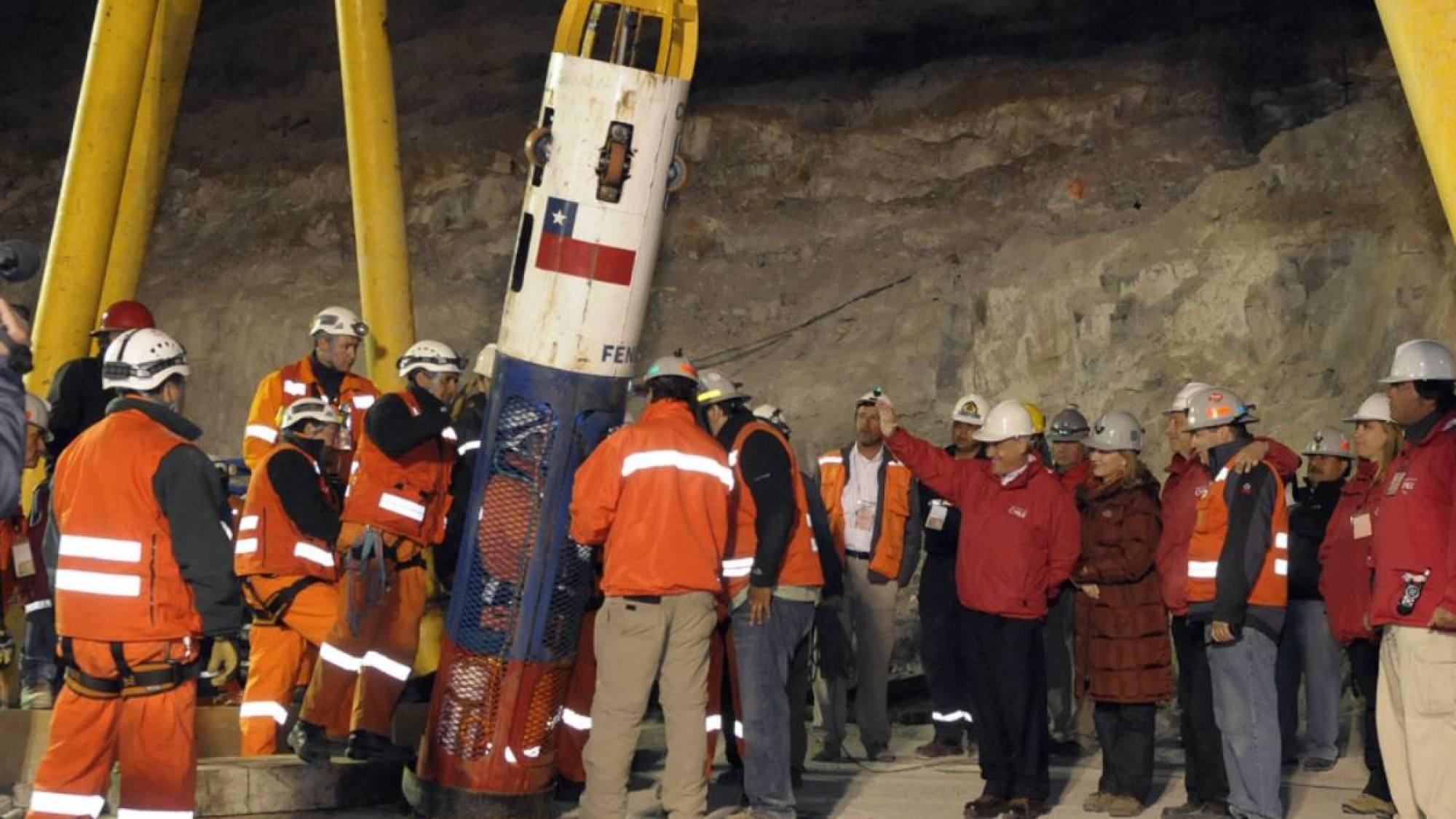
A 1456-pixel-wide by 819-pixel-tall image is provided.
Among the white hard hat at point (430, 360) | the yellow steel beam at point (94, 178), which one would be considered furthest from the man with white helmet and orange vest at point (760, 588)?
the yellow steel beam at point (94, 178)

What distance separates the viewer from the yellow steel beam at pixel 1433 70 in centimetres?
725

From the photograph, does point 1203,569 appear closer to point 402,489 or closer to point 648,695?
point 648,695

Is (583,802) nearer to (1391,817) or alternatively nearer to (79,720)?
(79,720)

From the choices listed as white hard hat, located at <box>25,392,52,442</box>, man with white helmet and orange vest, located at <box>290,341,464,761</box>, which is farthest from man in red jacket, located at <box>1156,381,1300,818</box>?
white hard hat, located at <box>25,392,52,442</box>

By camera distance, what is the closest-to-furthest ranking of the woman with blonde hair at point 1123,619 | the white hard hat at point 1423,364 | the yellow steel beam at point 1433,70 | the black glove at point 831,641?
the yellow steel beam at point 1433,70
the white hard hat at point 1423,364
the woman with blonde hair at point 1123,619
the black glove at point 831,641

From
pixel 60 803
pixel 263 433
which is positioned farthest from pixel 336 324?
pixel 60 803

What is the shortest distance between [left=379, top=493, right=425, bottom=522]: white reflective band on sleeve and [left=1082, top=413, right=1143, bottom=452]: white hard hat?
11.9 feet

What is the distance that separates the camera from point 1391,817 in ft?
30.4

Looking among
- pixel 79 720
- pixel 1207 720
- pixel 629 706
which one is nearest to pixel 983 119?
pixel 1207 720

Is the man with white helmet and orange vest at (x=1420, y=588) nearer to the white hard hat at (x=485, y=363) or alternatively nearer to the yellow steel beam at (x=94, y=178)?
the white hard hat at (x=485, y=363)

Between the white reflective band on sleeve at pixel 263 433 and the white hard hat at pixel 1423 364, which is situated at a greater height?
the white hard hat at pixel 1423 364

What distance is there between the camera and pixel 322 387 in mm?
10539

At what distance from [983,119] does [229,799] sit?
11.4 m

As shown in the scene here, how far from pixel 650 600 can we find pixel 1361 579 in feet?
13.6
